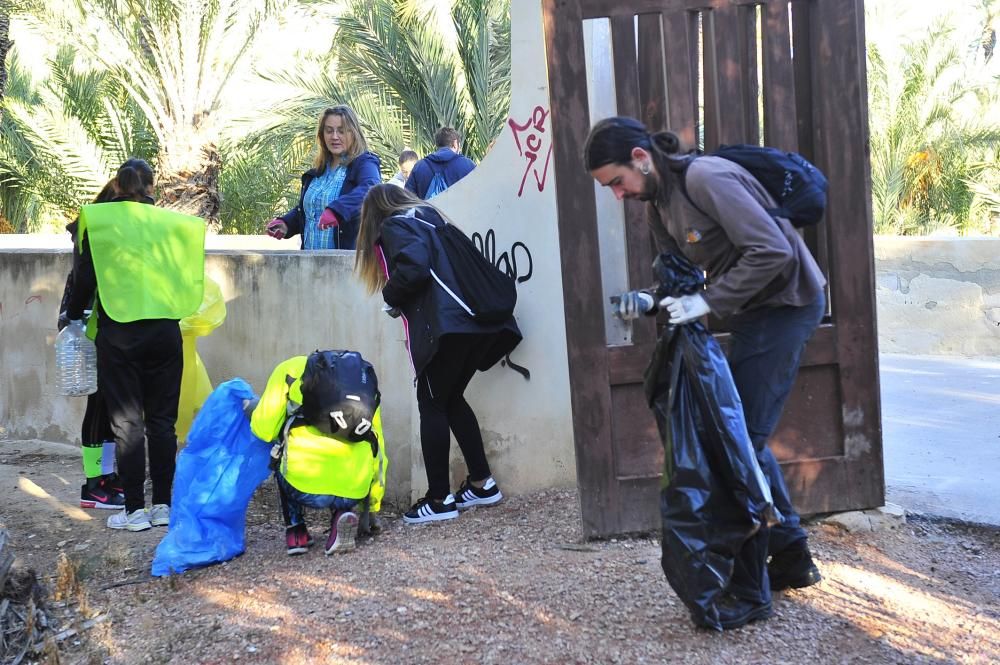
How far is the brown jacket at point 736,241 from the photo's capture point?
3.07 m

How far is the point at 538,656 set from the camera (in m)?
3.22

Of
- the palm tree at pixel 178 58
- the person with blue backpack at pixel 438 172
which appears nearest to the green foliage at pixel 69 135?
the palm tree at pixel 178 58

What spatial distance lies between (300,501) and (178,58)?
10218 mm

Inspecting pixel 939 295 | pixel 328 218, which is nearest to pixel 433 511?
pixel 328 218

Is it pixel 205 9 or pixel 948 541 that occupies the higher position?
pixel 205 9

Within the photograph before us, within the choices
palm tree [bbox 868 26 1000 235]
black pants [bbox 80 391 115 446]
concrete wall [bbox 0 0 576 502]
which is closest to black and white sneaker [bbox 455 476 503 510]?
concrete wall [bbox 0 0 576 502]

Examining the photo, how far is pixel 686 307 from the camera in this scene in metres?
3.18

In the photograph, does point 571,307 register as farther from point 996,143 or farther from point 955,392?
point 996,143

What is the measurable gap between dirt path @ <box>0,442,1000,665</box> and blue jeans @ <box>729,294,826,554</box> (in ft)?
1.35

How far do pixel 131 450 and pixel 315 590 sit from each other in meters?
1.66

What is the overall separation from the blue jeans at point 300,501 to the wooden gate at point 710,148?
1.07 m

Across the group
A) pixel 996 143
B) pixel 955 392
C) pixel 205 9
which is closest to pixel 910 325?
pixel 955 392

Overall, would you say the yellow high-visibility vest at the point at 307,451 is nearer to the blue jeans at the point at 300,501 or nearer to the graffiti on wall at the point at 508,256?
the blue jeans at the point at 300,501

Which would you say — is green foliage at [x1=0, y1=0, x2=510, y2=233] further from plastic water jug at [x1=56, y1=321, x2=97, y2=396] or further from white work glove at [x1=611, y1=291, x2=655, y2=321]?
white work glove at [x1=611, y1=291, x2=655, y2=321]
